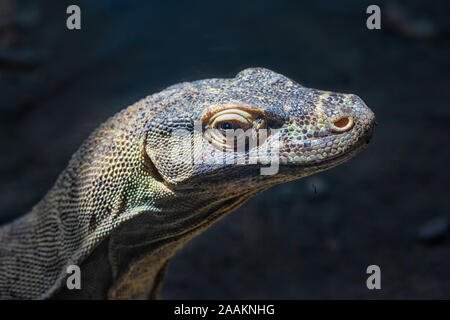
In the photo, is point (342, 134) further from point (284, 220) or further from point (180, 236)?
point (284, 220)

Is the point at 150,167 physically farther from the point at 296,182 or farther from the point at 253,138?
the point at 296,182

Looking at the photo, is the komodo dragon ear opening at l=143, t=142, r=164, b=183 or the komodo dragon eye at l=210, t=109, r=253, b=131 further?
the komodo dragon ear opening at l=143, t=142, r=164, b=183

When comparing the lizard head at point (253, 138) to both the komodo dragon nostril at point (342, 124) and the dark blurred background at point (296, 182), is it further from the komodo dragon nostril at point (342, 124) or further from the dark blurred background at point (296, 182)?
the dark blurred background at point (296, 182)

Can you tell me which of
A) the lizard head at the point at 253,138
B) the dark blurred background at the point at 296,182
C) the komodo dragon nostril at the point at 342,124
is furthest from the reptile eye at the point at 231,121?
the dark blurred background at the point at 296,182

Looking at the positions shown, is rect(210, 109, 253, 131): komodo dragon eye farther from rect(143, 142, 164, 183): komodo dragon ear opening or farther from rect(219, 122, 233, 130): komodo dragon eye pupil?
rect(143, 142, 164, 183): komodo dragon ear opening

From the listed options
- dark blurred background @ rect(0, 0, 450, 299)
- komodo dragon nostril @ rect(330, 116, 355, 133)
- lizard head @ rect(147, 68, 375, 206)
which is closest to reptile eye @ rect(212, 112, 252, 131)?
lizard head @ rect(147, 68, 375, 206)
